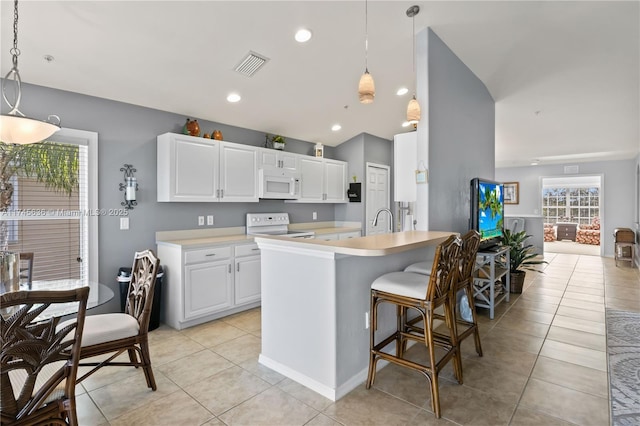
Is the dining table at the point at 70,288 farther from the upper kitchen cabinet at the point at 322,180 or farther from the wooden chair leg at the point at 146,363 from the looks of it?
the upper kitchen cabinet at the point at 322,180

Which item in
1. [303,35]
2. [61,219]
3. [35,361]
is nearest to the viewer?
[35,361]

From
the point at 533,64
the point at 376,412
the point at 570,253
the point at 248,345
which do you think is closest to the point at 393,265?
the point at 376,412

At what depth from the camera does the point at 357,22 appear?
9.24 ft

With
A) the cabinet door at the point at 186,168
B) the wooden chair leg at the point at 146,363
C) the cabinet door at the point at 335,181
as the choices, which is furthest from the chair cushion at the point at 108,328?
the cabinet door at the point at 335,181

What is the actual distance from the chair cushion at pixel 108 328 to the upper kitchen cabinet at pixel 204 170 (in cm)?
167

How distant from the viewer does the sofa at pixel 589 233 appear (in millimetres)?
9789

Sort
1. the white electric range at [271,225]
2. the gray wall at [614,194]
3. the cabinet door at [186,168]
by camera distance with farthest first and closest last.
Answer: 1. the gray wall at [614,194]
2. the white electric range at [271,225]
3. the cabinet door at [186,168]

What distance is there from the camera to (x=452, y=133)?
365cm

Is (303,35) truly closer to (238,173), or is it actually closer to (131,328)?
(238,173)

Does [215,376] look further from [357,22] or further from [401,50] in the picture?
[401,50]

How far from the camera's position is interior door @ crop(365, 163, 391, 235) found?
576 centimetres

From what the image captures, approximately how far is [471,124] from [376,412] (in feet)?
11.7

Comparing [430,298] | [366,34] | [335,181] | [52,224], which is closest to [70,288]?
[52,224]

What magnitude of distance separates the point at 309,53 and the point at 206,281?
254 centimetres
